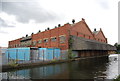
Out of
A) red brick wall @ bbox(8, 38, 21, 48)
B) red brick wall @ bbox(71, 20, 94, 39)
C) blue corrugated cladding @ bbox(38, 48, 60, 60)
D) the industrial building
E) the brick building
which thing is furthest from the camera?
red brick wall @ bbox(8, 38, 21, 48)

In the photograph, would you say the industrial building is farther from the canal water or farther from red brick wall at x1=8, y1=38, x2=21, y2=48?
red brick wall at x1=8, y1=38, x2=21, y2=48

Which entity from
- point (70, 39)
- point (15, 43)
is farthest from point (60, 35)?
point (15, 43)

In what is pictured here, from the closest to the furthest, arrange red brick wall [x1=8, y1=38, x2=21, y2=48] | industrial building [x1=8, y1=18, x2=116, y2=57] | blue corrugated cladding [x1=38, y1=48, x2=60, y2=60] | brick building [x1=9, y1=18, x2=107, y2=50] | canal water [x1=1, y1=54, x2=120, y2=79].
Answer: canal water [x1=1, y1=54, x2=120, y2=79], blue corrugated cladding [x1=38, y1=48, x2=60, y2=60], industrial building [x1=8, y1=18, x2=116, y2=57], brick building [x1=9, y1=18, x2=107, y2=50], red brick wall [x1=8, y1=38, x2=21, y2=48]

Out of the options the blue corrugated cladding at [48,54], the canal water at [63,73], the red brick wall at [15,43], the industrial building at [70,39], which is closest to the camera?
the canal water at [63,73]

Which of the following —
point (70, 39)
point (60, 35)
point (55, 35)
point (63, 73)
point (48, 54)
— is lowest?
point (63, 73)

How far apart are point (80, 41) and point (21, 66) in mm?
18165

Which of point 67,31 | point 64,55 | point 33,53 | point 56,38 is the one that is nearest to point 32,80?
point 33,53

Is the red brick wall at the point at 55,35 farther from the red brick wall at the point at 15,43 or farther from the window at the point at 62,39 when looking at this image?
the red brick wall at the point at 15,43

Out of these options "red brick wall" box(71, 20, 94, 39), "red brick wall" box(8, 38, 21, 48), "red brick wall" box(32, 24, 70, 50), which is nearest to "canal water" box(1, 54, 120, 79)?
"red brick wall" box(32, 24, 70, 50)

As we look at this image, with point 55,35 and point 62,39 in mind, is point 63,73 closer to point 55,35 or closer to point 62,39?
point 62,39

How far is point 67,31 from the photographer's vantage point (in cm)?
2853

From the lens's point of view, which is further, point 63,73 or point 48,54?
point 48,54

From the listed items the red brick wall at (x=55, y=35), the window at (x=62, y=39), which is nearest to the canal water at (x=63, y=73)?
the red brick wall at (x=55, y=35)

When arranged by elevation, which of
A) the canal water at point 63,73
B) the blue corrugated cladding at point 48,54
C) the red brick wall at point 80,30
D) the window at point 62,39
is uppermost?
the red brick wall at point 80,30
